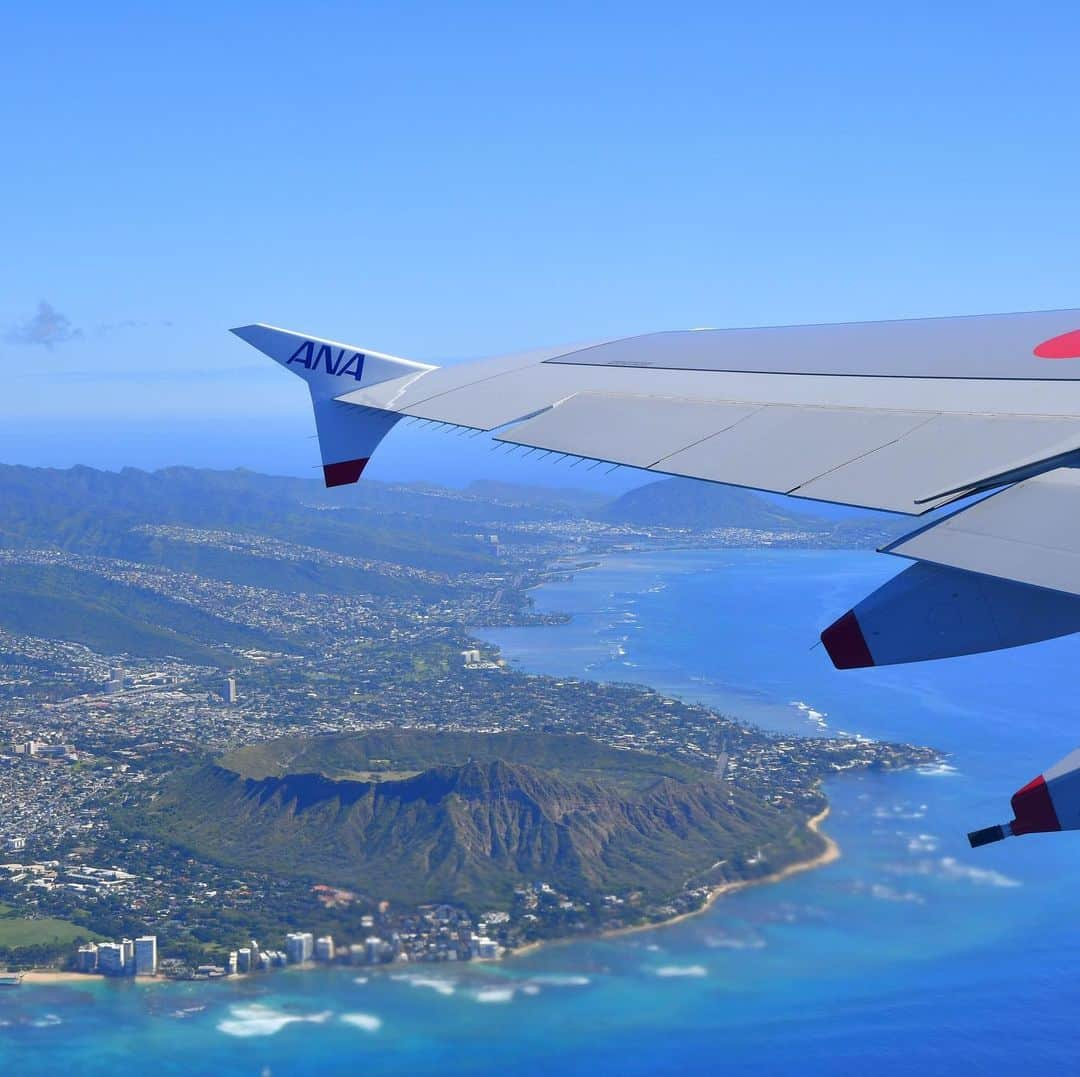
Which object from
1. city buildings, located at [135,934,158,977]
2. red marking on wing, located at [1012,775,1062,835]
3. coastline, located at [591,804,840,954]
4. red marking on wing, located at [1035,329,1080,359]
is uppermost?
red marking on wing, located at [1035,329,1080,359]

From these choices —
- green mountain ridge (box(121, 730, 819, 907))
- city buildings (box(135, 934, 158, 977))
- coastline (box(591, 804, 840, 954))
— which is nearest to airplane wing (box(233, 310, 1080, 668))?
coastline (box(591, 804, 840, 954))

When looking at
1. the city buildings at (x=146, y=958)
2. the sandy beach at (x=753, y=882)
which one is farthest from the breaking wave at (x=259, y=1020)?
the sandy beach at (x=753, y=882)

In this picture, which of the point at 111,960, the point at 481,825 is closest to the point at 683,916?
the point at 481,825

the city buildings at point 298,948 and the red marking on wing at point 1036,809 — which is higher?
the red marking on wing at point 1036,809

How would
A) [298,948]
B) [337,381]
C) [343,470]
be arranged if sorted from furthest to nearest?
1. [298,948]
2. [337,381]
3. [343,470]

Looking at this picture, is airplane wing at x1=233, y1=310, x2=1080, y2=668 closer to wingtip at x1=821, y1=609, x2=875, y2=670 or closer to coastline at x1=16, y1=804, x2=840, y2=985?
wingtip at x1=821, y1=609, x2=875, y2=670

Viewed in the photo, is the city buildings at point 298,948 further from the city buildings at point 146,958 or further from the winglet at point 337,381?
the winglet at point 337,381

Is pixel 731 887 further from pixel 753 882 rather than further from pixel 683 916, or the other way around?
pixel 683 916

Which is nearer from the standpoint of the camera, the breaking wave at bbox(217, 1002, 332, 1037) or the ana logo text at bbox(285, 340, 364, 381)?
the ana logo text at bbox(285, 340, 364, 381)
